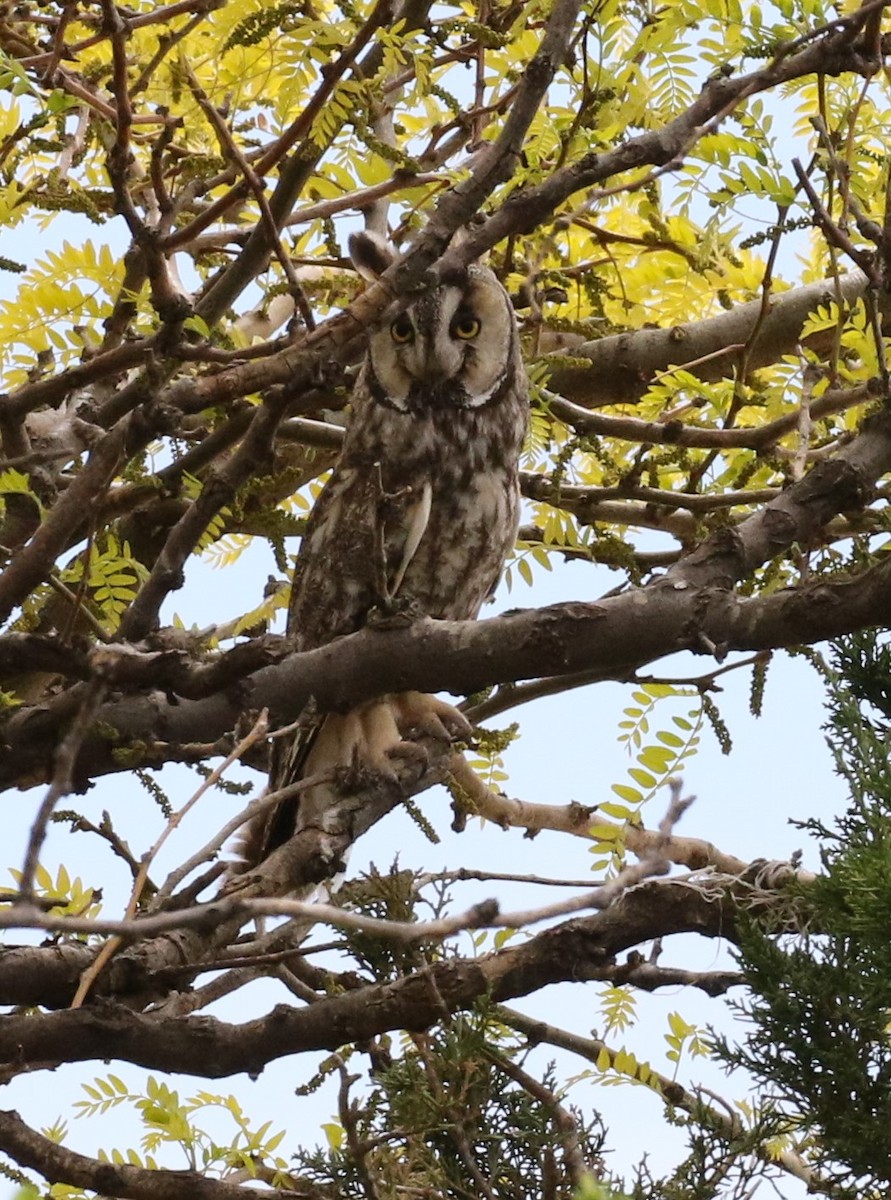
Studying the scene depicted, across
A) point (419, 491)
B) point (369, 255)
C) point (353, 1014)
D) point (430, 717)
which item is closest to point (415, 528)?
point (419, 491)

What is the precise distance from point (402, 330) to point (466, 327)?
0.13 metres

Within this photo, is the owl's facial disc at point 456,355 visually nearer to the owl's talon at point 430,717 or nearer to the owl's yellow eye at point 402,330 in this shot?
the owl's yellow eye at point 402,330

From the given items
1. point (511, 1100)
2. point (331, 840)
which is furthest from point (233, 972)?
point (511, 1100)

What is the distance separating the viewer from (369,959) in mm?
1677

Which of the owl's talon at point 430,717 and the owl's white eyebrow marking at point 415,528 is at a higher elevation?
the owl's white eyebrow marking at point 415,528

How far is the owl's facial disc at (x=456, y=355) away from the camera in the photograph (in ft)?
8.94

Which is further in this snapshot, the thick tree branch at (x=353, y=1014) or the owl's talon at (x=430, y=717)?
the owl's talon at (x=430, y=717)

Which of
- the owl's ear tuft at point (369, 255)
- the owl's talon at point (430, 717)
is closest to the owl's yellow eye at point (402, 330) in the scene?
the owl's ear tuft at point (369, 255)

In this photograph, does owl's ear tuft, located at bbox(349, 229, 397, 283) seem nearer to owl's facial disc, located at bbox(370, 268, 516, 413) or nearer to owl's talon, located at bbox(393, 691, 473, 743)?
owl's facial disc, located at bbox(370, 268, 516, 413)

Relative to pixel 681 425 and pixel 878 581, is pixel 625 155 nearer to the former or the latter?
pixel 878 581

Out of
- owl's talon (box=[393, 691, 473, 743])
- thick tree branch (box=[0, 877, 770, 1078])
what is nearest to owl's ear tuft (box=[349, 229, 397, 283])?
owl's talon (box=[393, 691, 473, 743])

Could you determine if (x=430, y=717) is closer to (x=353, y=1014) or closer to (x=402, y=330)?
(x=402, y=330)

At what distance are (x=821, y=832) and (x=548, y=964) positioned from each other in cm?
37

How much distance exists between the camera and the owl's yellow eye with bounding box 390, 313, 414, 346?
2.72 metres
